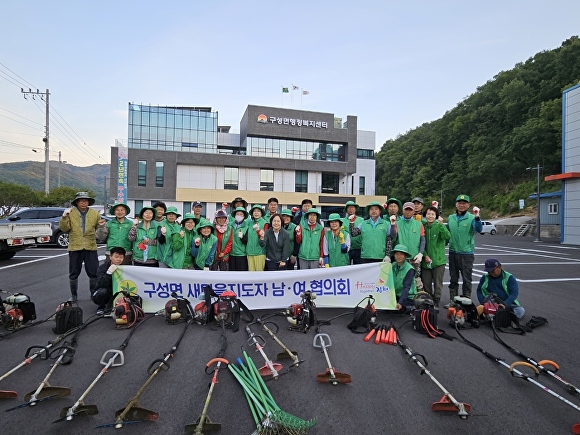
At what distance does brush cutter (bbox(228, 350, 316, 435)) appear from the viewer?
2570 millimetres

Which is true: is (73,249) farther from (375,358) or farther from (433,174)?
(433,174)

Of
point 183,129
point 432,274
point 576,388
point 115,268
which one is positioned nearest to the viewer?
point 576,388

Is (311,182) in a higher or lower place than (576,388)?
higher

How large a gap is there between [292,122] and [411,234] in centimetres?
3501

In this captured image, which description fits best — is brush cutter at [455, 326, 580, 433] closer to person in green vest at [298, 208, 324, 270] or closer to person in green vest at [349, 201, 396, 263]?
person in green vest at [349, 201, 396, 263]

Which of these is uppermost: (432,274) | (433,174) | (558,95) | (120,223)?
(558,95)

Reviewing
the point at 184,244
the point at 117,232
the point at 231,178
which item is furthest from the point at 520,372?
the point at 231,178

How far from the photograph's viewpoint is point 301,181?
3922 cm

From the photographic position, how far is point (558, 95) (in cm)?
4591

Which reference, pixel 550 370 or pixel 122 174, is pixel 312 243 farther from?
pixel 122 174

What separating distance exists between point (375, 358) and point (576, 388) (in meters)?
2.08

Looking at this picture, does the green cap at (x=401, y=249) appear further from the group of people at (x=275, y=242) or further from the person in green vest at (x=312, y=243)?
the person in green vest at (x=312, y=243)

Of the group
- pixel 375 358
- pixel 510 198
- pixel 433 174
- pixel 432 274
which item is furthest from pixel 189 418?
pixel 433 174

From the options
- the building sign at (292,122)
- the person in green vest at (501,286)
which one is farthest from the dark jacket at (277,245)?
the building sign at (292,122)
